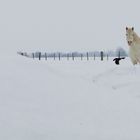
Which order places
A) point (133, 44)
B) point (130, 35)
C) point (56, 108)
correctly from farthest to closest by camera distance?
point (133, 44) → point (130, 35) → point (56, 108)

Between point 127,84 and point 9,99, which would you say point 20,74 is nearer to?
point 9,99

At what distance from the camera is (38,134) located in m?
4.57

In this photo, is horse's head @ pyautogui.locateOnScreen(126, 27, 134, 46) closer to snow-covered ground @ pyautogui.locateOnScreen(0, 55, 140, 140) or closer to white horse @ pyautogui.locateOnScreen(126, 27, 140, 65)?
white horse @ pyautogui.locateOnScreen(126, 27, 140, 65)

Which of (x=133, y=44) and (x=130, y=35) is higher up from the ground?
(x=130, y=35)

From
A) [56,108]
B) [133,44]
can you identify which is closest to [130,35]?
[133,44]

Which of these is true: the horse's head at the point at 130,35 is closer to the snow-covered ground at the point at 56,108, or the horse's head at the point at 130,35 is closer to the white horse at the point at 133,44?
the white horse at the point at 133,44

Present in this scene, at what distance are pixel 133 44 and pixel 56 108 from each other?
26.5 ft

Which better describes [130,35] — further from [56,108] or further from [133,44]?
[56,108]

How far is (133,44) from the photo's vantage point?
42.7 feet

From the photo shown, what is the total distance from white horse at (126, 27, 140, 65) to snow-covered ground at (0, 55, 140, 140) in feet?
20.4

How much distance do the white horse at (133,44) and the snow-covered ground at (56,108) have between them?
623cm

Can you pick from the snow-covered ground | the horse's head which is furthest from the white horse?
the snow-covered ground

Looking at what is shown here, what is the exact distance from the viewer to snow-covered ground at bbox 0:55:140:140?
15.4ft

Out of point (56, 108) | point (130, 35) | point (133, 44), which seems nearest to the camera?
point (56, 108)
